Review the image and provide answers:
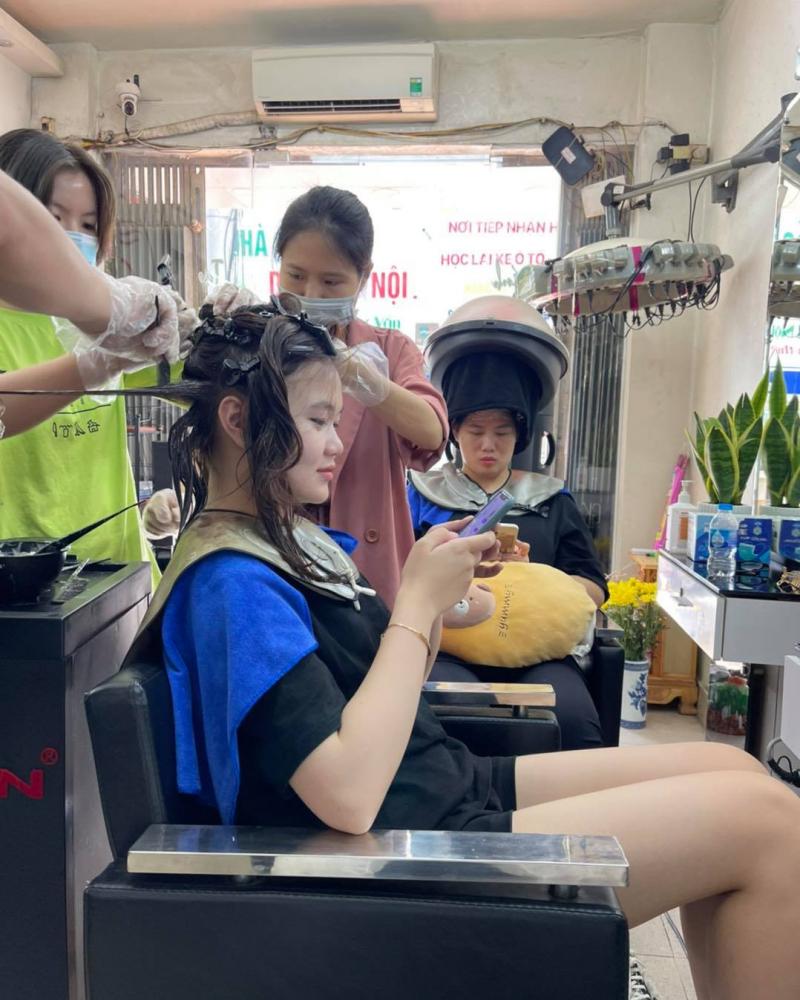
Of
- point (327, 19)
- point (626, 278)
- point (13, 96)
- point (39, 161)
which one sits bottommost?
point (39, 161)

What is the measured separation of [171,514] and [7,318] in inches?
18.6

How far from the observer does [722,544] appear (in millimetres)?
2264

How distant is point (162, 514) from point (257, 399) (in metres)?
0.55

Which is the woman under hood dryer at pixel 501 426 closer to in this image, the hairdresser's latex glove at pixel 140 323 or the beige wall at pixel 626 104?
the hairdresser's latex glove at pixel 140 323

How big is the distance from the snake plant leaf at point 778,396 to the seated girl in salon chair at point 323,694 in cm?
151

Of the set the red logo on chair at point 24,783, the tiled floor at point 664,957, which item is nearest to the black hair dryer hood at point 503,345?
the tiled floor at point 664,957

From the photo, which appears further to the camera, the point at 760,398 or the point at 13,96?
the point at 13,96

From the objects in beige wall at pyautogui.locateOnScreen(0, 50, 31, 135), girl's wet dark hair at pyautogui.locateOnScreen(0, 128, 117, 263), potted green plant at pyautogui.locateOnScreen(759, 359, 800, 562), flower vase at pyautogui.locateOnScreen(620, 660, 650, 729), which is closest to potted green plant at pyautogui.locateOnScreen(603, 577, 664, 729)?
flower vase at pyautogui.locateOnScreen(620, 660, 650, 729)

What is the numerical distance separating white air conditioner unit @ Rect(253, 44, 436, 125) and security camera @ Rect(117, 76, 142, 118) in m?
0.63

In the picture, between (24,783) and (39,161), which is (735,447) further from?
(24,783)

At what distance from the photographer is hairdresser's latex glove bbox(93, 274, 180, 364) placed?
3.77ft

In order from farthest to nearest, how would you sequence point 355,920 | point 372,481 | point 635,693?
point 635,693 → point 372,481 → point 355,920

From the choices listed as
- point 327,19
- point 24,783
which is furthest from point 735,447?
point 327,19

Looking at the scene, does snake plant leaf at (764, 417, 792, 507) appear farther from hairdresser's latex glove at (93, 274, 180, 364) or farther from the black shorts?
hairdresser's latex glove at (93, 274, 180, 364)
